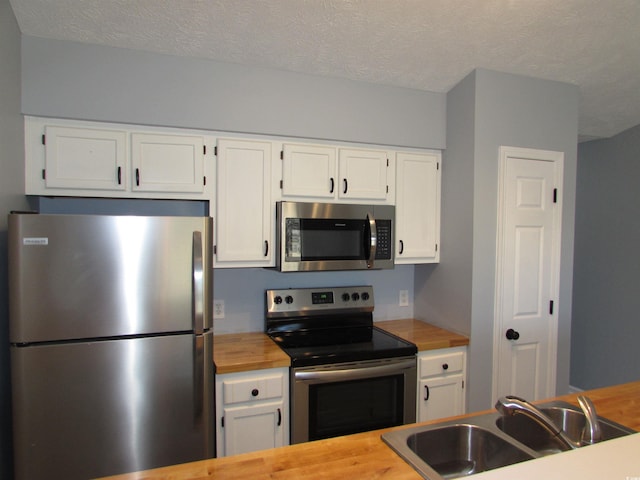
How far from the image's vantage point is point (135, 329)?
1.80 m

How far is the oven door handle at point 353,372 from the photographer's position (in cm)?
215

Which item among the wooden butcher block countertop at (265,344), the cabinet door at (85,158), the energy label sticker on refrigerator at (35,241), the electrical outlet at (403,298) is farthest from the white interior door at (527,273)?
the energy label sticker on refrigerator at (35,241)

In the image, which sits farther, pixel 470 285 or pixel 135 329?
pixel 470 285

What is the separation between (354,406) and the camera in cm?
225

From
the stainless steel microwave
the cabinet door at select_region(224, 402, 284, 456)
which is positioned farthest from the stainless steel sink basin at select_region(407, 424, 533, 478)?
the stainless steel microwave

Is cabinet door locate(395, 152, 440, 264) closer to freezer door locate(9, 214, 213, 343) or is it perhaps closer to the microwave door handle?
the microwave door handle

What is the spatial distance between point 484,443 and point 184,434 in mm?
1325

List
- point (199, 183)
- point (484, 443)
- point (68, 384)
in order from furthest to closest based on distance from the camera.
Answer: point (199, 183), point (68, 384), point (484, 443)

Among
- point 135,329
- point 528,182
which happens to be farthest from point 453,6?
point 135,329

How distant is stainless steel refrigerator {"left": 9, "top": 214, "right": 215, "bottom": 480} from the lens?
167 cm

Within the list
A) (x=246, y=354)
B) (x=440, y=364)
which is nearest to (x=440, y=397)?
(x=440, y=364)

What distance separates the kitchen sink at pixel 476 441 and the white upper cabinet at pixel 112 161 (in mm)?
1661

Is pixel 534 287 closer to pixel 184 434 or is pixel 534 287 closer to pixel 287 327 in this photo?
pixel 287 327

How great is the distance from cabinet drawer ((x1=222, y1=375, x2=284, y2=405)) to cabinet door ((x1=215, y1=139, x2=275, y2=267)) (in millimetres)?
660
